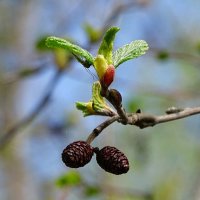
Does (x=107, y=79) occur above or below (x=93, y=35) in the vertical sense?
below

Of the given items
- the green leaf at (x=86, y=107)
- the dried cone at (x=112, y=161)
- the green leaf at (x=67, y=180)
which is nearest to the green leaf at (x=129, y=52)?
the green leaf at (x=86, y=107)

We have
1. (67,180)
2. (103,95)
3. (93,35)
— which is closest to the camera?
(103,95)

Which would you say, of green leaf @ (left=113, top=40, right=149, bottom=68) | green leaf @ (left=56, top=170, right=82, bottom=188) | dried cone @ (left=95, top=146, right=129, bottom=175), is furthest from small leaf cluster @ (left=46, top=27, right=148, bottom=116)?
green leaf @ (left=56, top=170, right=82, bottom=188)

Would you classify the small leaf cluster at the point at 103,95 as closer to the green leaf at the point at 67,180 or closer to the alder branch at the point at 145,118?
the alder branch at the point at 145,118

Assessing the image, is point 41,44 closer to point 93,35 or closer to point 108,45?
point 93,35

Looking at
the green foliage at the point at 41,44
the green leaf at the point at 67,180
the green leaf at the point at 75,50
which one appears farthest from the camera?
the green foliage at the point at 41,44

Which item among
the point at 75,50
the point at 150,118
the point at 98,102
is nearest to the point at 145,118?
the point at 150,118

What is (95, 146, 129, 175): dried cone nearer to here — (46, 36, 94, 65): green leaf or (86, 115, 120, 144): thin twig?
(86, 115, 120, 144): thin twig
